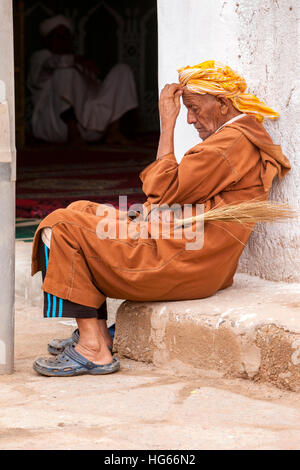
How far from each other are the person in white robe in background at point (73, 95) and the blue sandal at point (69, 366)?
8654mm

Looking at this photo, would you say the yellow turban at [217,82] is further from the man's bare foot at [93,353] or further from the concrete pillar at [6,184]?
the man's bare foot at [93,353]

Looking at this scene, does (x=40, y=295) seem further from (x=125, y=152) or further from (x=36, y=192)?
(x=125, y=152)

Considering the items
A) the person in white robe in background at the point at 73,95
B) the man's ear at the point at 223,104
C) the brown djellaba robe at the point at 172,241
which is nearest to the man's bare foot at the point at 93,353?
the brown djellaba robe at the point at 172,241

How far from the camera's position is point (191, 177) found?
3.64 meters

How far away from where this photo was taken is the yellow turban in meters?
3.80

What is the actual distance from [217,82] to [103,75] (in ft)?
33.8

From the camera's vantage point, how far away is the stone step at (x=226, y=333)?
343 centimetres

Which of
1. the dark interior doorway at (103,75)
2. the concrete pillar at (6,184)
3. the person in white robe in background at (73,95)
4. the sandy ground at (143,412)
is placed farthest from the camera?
the person in white robe in background at (73,95)

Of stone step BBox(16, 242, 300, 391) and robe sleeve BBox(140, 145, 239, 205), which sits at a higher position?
robe sleeve BBox(140, 145, 239, 205)

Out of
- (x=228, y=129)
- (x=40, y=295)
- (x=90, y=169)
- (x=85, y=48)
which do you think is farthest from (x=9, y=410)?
(x=85, y=48)

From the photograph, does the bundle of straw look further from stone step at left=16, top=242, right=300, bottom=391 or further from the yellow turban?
the yellow turban

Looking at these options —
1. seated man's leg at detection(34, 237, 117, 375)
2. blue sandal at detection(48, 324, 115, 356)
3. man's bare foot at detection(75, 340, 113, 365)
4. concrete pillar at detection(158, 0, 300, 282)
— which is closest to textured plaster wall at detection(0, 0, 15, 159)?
seated man's leg at detection(34, 237, 117, 375)

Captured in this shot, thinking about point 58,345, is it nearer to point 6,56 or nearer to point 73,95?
point 6,56

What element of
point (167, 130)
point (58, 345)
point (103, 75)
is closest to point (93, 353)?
point (58, 345)
